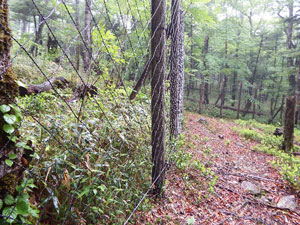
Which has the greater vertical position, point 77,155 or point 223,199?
point 77,155

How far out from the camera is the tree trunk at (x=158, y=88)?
2.20 metres

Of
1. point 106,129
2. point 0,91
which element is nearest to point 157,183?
point 106,129

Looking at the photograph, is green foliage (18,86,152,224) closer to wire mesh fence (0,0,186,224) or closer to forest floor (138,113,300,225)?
wire mesh fence (0,0,186,224)

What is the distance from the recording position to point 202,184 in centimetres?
333

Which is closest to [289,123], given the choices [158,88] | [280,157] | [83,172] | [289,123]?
[289,123]

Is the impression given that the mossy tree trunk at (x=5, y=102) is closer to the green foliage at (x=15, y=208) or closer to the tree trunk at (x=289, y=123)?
the green foliage at (x=15, y=208)

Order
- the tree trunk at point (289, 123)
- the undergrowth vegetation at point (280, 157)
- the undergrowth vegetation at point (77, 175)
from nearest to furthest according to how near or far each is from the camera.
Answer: the undergrowth vegetation at point (77, 175) → the undergrowth vegetation at point (280, 157) → the tree trunk at point (289, 123)

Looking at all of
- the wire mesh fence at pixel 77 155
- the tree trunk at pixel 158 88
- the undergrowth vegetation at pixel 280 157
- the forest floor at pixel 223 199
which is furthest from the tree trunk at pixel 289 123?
the tree trunk at pixel 158 88

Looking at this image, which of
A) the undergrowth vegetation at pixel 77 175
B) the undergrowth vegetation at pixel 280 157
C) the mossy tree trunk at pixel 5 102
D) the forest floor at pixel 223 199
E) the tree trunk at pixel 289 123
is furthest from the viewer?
the tree trunk at pixel 289 123

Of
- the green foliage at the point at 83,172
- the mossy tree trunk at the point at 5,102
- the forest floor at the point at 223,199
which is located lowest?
the forest floor at the point at 223,199

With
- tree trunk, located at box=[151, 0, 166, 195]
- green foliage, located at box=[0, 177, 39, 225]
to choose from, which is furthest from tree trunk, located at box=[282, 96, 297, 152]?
green foliage, located at box=[0, 177, 39, 225]

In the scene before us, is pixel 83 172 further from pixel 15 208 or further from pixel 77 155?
pixel 15 208

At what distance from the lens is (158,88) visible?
2332 mm

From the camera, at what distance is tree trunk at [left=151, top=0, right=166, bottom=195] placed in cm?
220
